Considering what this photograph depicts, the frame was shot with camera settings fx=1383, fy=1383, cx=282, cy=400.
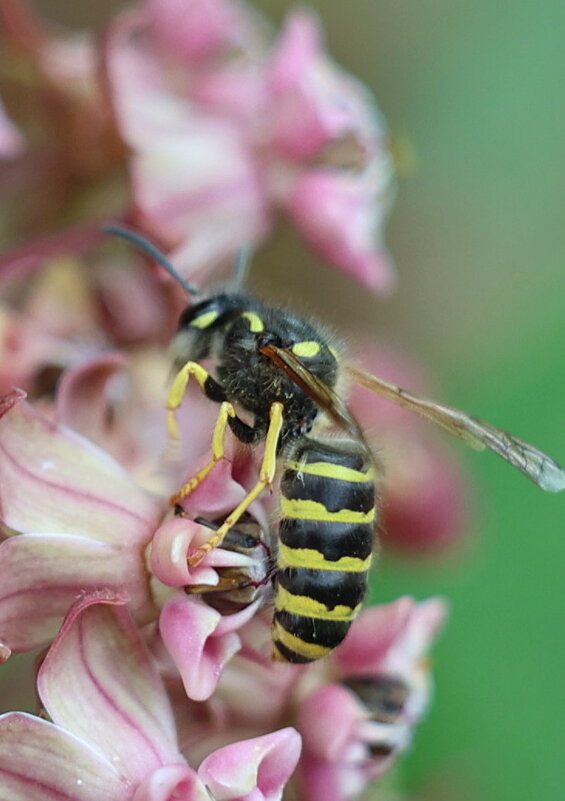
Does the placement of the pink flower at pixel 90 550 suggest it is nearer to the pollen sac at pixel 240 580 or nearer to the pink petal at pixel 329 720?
the pollen sac at pixel 240 580

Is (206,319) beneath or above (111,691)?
above

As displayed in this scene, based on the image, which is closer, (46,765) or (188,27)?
(46,765)

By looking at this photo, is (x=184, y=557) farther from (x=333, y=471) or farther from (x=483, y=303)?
(x=483, y=303)

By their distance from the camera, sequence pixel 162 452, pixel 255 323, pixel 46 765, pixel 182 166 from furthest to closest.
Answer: pixel 182 166
pixel 162 452
pixel 255 323
pixel 46 765

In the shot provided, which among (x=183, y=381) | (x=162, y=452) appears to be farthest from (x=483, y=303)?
(x=183, y=381)

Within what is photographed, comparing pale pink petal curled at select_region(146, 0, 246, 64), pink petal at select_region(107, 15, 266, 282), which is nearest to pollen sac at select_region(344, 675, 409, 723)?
pink petal at select_region(107, 15, 266, 282)

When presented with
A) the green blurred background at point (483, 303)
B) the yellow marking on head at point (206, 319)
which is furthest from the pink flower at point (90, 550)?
the green blurred background at point (483, 303)
